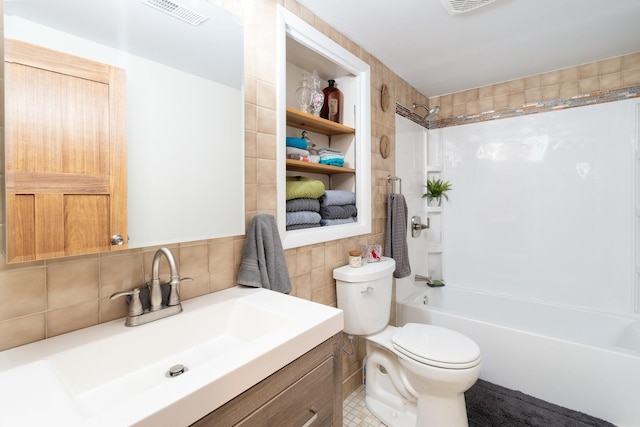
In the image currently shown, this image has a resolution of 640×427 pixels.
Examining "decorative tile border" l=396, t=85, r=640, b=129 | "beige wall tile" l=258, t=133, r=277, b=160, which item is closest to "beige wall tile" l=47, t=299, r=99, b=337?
"beige wall tile" l=258, t=133, r=277, b=160

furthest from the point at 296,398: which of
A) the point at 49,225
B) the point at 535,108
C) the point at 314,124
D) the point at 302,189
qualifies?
the point at 535,108

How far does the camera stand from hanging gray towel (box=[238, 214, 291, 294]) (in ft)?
3.82

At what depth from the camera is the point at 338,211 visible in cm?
178

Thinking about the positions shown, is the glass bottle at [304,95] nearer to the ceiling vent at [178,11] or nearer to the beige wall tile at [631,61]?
the ceiling vent at [178,11]

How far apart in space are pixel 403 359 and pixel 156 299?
1203 mm

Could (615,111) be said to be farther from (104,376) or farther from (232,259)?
(104,376)

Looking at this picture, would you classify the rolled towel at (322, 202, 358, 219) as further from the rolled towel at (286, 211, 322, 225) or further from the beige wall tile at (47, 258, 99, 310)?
the beige wall tile at (47, 258, 99, 310)

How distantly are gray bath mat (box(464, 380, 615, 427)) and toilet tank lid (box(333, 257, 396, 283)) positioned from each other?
0.93m

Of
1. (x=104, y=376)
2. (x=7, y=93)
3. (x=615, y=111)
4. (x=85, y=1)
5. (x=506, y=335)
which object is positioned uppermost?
(x=615, y=111)

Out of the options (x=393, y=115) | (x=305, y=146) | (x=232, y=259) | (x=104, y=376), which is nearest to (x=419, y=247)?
(x=393, y=115)

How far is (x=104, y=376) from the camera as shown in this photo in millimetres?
750

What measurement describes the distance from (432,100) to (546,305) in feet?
6.78

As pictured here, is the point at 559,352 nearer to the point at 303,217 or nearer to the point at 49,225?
the point at 303,217

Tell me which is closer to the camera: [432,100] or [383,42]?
[383,42]
